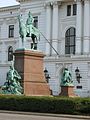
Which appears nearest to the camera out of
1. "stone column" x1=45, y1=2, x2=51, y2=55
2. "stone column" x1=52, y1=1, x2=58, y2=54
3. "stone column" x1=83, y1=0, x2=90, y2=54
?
"stone column" x1=83, y1=0, x2=90, y2=54

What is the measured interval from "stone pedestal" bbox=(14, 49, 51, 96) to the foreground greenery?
14.0ft

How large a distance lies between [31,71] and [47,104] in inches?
276

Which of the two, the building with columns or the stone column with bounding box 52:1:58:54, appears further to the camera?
the stone column with bounding box 52:1:58:54

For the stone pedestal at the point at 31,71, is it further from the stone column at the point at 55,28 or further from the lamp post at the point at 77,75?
the stone column at the point at 55,28

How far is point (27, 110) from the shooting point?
1271 inches

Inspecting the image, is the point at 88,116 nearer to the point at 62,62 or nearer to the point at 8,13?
the point at 62,62

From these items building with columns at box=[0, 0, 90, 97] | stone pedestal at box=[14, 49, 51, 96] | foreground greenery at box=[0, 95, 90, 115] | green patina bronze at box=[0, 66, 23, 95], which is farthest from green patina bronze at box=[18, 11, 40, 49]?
building with columns at box=[0, 0, 90, 97]

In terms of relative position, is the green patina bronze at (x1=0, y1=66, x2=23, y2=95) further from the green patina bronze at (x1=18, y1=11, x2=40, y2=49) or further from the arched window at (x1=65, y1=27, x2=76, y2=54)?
the arched window at (x1=65, y1=27, x2=76, y2=54)

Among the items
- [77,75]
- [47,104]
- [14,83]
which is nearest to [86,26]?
[77,75]

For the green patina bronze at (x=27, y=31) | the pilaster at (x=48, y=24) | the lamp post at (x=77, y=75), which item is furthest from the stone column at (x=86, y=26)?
the green patina bronze at (x=27, y=31)

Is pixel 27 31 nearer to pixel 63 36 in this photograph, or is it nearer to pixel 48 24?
pixel 63 36

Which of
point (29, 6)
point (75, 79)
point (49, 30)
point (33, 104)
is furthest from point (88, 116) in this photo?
point (29, 6)

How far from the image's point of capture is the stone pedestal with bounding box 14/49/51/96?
3738 centimetres

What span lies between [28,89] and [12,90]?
1.34 meters
